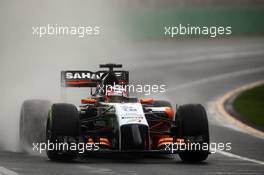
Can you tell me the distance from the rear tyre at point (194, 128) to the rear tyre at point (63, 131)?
1565mm

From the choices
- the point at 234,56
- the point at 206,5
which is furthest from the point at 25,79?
the point at 206,5

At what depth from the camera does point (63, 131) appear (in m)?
15.7

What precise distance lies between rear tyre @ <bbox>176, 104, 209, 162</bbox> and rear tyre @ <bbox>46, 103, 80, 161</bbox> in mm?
1565

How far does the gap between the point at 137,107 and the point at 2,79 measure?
11.6 meters

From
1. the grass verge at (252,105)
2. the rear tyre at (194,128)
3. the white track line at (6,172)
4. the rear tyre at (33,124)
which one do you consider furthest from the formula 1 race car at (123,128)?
the grass verge at (252,105)

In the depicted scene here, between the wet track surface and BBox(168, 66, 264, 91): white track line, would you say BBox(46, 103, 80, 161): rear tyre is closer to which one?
the wet track surface

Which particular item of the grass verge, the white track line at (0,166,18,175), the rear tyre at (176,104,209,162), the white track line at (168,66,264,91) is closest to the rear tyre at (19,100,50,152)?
the rear tyre at (176,104,209,162)

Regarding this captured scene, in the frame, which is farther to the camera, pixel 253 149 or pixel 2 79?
pixel 2 79

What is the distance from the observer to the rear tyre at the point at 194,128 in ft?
52.2

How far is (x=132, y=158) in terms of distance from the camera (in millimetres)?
16750

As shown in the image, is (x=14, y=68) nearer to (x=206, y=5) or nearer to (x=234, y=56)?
(x=234, y=56)

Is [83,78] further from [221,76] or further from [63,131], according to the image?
[221,76]

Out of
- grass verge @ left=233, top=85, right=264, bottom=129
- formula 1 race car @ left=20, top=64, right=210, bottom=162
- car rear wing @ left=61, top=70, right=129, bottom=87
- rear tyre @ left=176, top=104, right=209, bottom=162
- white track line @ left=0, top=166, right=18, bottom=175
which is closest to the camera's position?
white track line @ left=0, top=166, right=18, bottom=175

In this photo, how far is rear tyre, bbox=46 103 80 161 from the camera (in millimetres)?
15664
